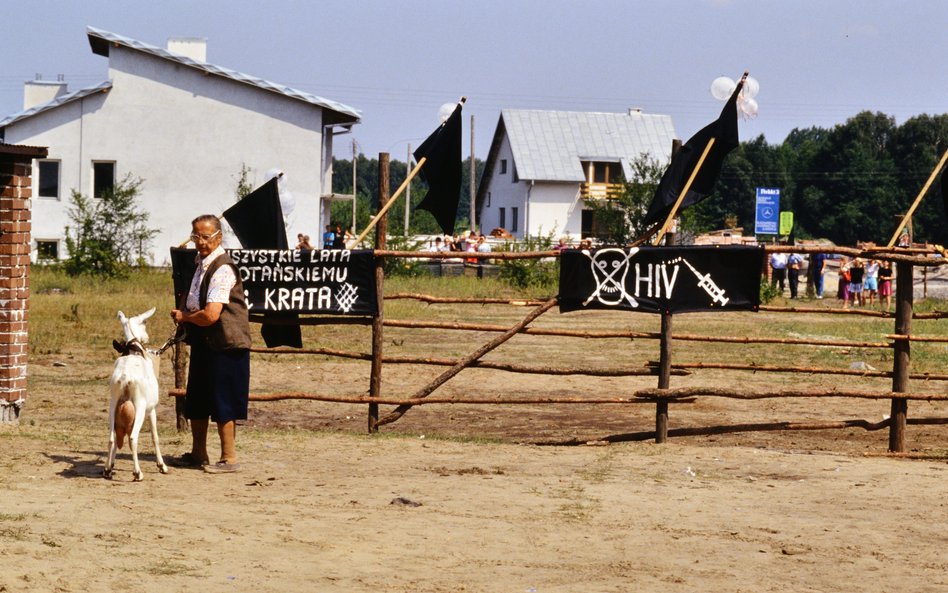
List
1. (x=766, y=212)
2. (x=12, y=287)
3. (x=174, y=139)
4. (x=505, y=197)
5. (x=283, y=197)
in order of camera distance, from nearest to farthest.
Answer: (x=12, y=287) → (x=283, y=197) → (x=174, y=139) → (x=766, y=212) → (x=505, y=197)

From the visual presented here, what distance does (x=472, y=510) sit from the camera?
7992mm

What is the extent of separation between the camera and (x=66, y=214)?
136ft

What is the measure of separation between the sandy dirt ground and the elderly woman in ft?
1.15

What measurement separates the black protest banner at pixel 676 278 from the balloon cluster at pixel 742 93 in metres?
1.41

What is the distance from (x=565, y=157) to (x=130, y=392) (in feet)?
187

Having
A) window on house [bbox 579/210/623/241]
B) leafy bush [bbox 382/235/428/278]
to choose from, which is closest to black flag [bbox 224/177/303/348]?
leafy bush [bbox 382/235/428/278]

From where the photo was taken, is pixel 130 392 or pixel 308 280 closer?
pixel 130 392

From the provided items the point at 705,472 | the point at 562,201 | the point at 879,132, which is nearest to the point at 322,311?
the point at 705,472

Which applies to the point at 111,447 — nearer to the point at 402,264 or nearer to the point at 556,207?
the point at 402,264

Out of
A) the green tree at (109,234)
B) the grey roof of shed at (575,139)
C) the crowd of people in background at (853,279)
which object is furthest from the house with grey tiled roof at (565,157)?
the green tree at (109,234)

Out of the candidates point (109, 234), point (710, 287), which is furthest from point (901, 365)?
point (109, 234)

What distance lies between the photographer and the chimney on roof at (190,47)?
1731 inches

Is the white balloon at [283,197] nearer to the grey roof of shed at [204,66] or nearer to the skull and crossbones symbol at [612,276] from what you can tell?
the skull and crossbones symbol at [612,276]

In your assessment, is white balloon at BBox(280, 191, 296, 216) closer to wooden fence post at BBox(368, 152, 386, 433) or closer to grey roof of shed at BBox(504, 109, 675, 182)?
wooden fence post at BBox(368, 152, 386, 433)
